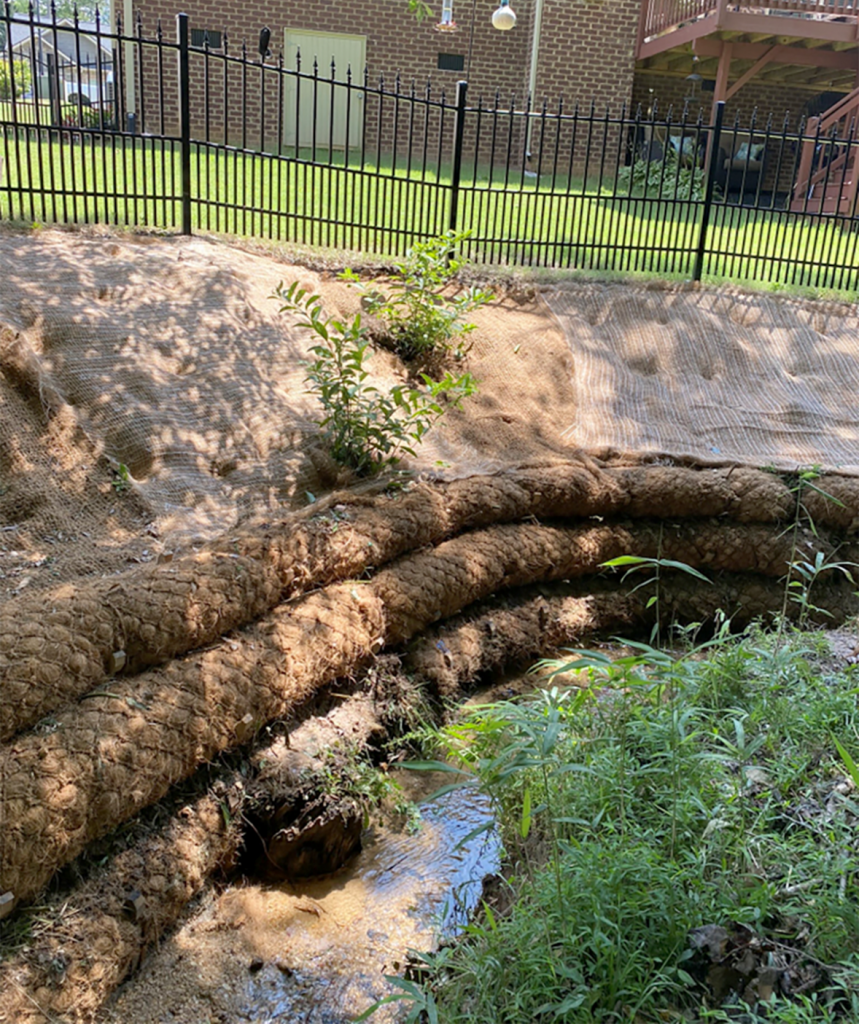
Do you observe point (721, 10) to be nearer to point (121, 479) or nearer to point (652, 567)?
point (652, 567)

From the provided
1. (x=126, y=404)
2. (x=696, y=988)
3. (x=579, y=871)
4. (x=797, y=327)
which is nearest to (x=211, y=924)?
(x=579, y=871)

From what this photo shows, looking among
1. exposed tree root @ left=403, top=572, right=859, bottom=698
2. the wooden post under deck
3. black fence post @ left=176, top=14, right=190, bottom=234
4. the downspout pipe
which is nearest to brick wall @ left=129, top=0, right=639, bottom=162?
the downspout pipe

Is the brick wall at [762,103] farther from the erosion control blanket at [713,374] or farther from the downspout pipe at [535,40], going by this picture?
the erosion control blanket at [713,374]

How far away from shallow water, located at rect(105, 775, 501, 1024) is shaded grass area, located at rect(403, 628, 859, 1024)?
0.30 metres

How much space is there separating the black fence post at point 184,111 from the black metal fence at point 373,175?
0.02m

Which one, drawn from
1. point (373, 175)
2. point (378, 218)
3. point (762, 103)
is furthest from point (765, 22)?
point (373, 175)

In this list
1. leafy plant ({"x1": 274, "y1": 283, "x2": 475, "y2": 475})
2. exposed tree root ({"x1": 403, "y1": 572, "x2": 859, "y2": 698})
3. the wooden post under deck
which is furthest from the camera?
the wooden post under deck

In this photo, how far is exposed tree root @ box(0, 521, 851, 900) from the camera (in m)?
2.88

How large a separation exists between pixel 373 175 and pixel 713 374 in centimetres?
355

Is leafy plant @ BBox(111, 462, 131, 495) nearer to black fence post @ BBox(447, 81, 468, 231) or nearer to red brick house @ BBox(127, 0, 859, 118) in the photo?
black fence post @ BBox(447, 81, 468, 231)

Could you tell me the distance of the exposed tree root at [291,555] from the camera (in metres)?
3.27

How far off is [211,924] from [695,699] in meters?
1.94

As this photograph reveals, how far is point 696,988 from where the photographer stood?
231cm

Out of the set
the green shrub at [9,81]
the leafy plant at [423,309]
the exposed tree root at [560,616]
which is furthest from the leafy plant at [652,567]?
the green shrub at [9,81]
